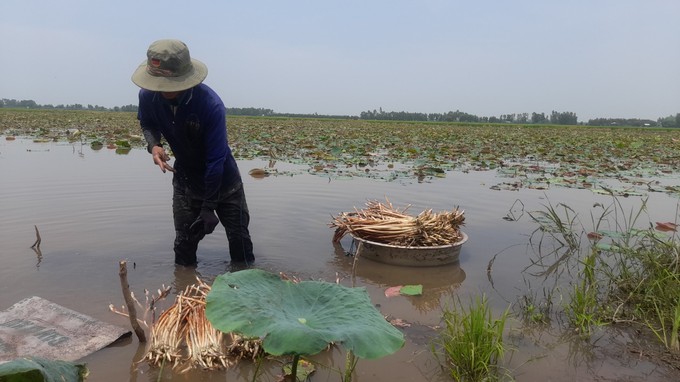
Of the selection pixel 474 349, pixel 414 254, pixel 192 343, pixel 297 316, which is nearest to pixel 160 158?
pixel 192 343

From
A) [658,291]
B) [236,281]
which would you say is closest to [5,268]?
[236,281]

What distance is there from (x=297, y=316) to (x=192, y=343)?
0.86m

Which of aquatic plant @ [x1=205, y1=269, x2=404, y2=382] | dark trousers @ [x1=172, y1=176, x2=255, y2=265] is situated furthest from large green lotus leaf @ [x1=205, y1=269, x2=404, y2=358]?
dark trousers @ [x1=172, y1=176, x2=255, y2=265]

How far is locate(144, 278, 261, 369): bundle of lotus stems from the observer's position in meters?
2.35

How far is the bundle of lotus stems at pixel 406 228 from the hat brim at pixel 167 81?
1.97 meters

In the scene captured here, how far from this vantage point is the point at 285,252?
4520mm

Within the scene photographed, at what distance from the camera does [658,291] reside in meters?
3.12

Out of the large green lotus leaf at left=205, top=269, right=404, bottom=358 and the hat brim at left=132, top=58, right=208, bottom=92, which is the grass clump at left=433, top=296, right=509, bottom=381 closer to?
the large green lotus leaf at left=205, top=269, right=404, bottom=358

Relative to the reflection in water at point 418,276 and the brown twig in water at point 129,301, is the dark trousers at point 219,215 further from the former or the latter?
the brown twig in water at point 129,301

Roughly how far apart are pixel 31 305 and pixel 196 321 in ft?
3.84

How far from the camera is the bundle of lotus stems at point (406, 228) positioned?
13.7ft

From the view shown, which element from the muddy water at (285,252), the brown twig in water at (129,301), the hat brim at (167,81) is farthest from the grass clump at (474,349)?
the hat brim at (167,81)

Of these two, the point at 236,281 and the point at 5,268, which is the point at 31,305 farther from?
the point at 236,281

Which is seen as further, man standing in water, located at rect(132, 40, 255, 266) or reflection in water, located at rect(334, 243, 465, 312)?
reflection in water, located at rect(334, 243, 465, 312)
